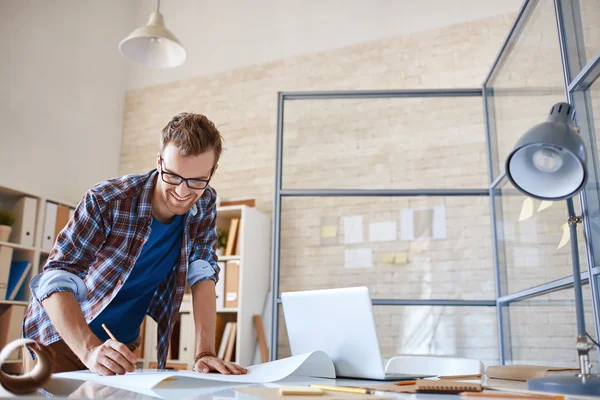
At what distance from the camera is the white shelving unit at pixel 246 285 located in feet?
13.1

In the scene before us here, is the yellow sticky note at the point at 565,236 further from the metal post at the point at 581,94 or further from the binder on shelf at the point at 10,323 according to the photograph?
the binder on shelf at the point at 10,323

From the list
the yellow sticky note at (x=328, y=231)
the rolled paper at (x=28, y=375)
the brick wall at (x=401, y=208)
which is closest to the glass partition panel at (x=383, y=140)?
the brick wall at (x=401, y=208)

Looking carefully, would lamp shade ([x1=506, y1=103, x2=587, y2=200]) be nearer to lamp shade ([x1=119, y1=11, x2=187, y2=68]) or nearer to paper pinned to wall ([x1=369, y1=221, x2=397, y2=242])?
paper pinned to wall ([x1=369, y1=221, x2=397, y2=242])

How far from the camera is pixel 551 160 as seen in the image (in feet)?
3.41

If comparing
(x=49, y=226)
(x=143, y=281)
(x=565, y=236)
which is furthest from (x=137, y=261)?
(x=49, y=226)

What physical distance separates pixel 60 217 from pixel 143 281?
3084mm

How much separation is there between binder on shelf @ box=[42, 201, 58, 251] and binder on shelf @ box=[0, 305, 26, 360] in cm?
51

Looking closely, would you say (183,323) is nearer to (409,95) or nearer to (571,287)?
(409,95)

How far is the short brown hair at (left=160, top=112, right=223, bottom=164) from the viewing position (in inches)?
50.2

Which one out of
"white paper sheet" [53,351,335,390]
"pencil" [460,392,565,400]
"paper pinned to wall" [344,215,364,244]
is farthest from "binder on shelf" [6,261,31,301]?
"pencil" [460,392,565,400]

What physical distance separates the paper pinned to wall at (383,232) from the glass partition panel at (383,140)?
0.23 metres

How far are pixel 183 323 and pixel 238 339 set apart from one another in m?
0.48

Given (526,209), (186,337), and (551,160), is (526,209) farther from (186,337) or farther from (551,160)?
(186,337)

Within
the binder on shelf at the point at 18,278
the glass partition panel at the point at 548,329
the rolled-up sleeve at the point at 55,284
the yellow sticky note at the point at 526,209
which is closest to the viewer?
the rolled-up sleeve at the point at 55,284
